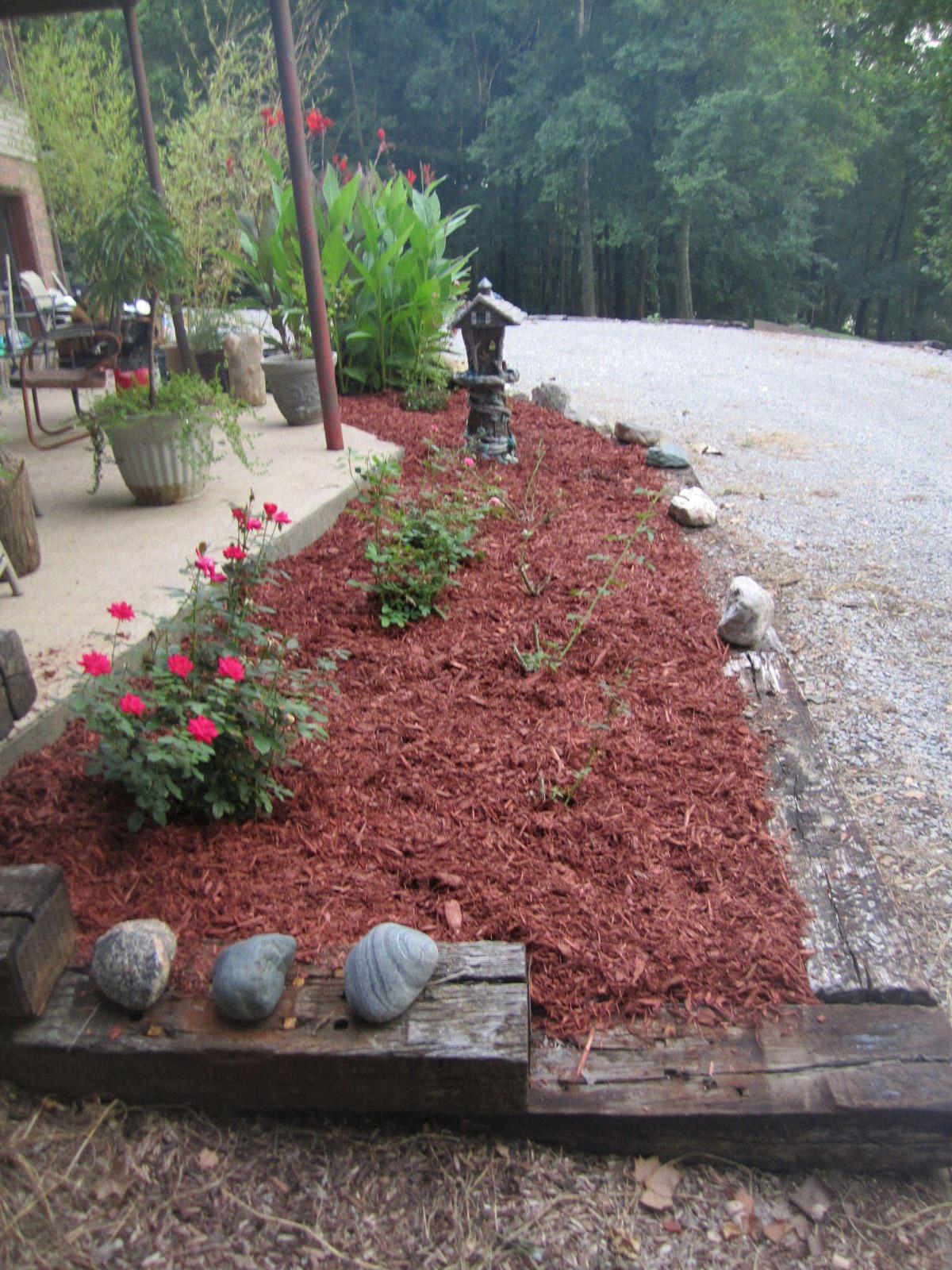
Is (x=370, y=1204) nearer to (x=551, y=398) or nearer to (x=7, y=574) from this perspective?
(x=7, y=574)

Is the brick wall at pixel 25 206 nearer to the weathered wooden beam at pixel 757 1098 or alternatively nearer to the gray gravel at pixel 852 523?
the gray gravel at pixel 852 523

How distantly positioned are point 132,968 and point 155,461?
2357 mm

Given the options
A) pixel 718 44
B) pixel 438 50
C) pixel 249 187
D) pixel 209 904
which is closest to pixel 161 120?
pixel 438 50

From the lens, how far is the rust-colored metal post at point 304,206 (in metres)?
3.58

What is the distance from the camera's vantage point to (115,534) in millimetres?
3152

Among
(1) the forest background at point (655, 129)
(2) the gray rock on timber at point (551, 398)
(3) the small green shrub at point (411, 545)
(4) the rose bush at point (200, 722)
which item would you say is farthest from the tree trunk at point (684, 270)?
(4) the rose bush at point (200, 722)

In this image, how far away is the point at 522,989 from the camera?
4.69ft

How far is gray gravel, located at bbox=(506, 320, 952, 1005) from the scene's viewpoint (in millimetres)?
2381

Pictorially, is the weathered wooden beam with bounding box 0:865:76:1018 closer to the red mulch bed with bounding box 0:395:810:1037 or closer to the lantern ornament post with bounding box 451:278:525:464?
the red mulch bed with bounding box 0:395:810:1037

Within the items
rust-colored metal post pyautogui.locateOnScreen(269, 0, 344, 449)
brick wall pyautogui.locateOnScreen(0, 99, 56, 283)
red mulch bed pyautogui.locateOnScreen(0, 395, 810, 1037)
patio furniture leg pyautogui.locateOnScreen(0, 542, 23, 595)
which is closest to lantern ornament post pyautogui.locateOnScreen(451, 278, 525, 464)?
rust-colored metal post pyautogui.locateOnScreen(269, 0, 344, 449)

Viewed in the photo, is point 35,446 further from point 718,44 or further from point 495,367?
point 718,44

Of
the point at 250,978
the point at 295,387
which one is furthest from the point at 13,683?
the point at 295,387

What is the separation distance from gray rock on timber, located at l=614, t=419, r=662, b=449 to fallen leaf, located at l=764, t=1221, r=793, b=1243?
414cm

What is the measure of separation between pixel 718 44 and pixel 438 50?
22.8ft
